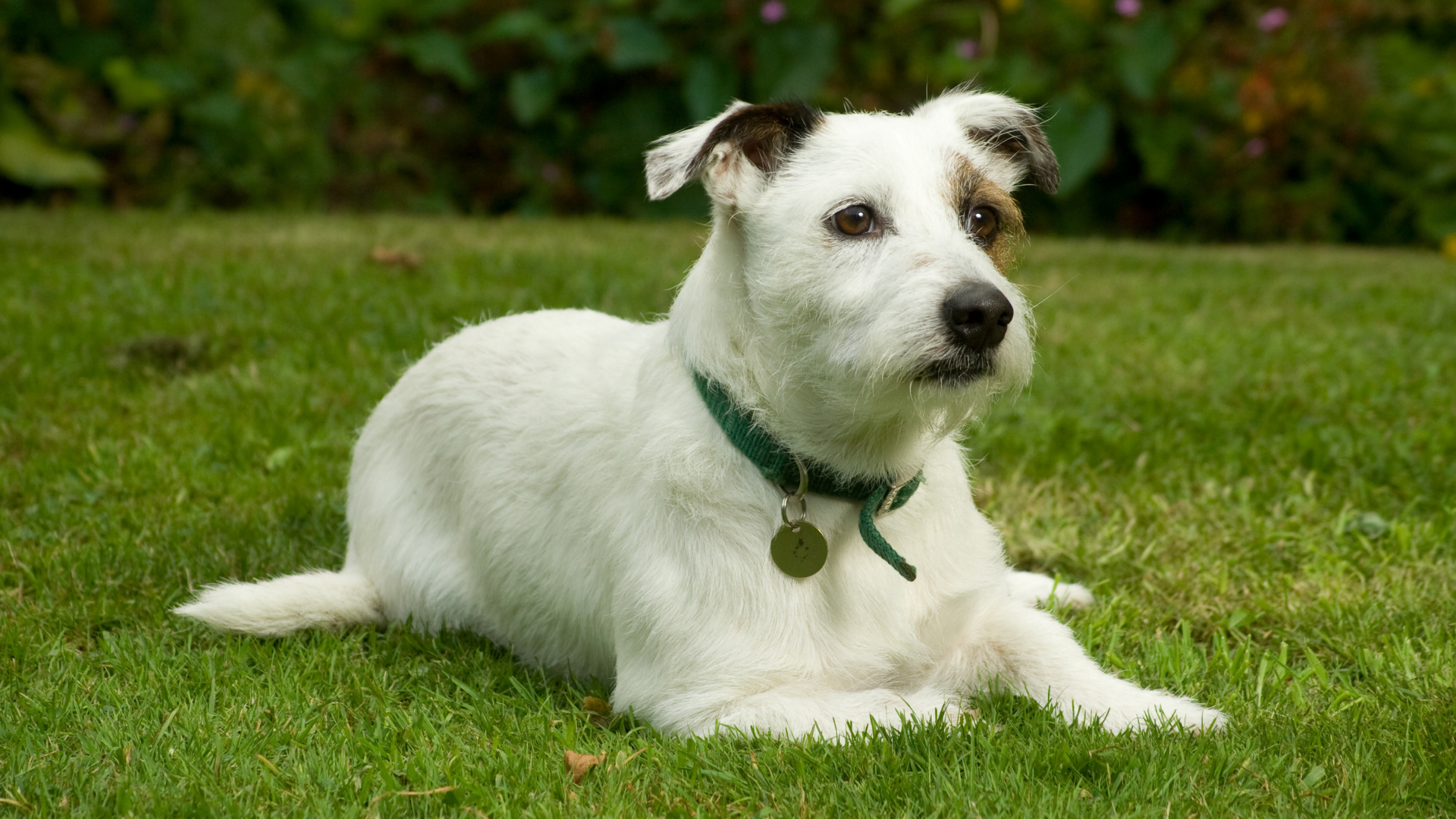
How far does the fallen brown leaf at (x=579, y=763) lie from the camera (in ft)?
9.03

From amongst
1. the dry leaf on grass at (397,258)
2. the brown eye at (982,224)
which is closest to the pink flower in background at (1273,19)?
the dry leaf on grass at (397,258)

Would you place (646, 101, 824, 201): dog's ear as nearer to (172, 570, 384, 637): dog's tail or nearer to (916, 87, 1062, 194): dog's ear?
(916, 87, 1062, 194): dog's ear

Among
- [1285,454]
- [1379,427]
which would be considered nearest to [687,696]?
[1285,454]

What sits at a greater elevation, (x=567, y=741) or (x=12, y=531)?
(x=567, y=741)

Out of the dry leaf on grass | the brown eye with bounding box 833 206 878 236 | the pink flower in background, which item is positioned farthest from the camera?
the pink flower in background

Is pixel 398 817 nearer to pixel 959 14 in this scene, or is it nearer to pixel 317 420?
pixel 317 420

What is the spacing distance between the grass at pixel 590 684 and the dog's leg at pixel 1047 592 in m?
0.10

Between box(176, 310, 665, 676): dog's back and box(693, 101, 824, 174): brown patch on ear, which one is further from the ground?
box(693, 101, 824, 174): brown patch on ear

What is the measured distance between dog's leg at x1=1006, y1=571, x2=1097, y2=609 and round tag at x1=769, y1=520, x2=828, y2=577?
3.13 ft

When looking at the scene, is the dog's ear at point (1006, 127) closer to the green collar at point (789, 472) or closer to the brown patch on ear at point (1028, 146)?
the brown patch on ear at point (1028, 146)

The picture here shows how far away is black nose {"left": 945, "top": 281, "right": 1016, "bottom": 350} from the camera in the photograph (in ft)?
9.11

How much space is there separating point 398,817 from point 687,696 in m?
0.68

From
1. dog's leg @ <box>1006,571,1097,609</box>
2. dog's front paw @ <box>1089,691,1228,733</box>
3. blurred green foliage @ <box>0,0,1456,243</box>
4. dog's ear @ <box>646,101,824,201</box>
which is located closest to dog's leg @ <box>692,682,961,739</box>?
dog's front paw @ <box>1089,691,1228,733</box>

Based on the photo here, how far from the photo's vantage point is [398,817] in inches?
102
